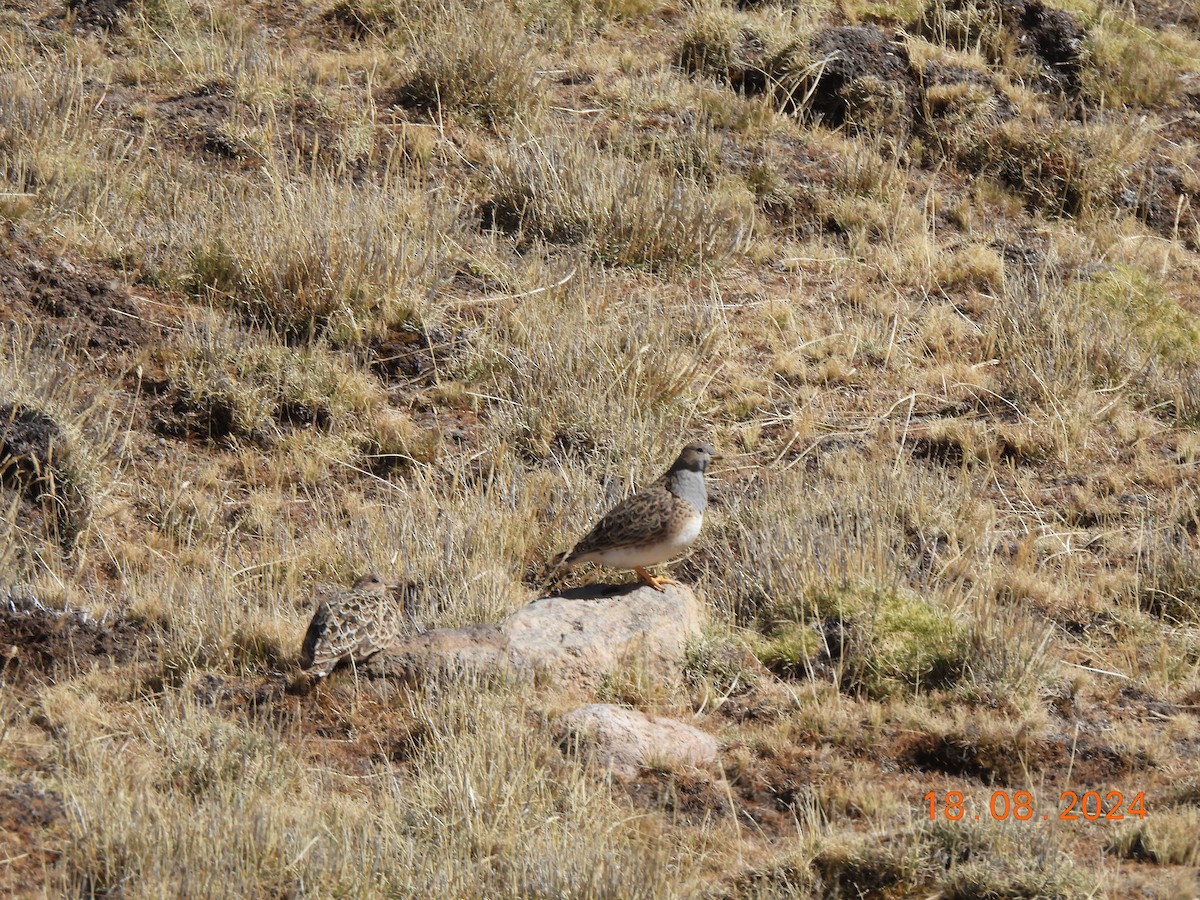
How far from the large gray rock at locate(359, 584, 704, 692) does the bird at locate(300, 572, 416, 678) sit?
0.09m

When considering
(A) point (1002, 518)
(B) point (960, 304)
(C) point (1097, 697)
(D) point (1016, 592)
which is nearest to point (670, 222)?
(B) point (960, 304)

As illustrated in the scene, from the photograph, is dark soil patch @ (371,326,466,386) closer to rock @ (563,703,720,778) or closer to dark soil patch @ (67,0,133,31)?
rock @ (563,703,720,778)

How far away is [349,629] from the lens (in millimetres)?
6289

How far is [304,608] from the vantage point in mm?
7285

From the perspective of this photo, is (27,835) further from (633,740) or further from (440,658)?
(633,740)

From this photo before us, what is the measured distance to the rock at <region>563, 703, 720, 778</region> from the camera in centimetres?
602

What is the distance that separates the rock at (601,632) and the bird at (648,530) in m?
0.17

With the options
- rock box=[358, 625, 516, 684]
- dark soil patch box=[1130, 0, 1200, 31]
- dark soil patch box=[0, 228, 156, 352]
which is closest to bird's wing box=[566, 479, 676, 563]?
rock box=[358, 625, 516, 684]

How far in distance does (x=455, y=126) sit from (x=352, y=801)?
763 cm

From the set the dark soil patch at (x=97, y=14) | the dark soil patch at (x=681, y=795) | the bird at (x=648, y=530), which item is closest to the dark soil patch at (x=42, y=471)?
the bird at (x=648, y=530)

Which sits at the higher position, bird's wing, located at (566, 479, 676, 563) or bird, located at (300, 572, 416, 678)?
bird's wing, located at (566, 479, 676, 563)

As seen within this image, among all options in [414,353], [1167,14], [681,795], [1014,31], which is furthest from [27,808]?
[1167,14]

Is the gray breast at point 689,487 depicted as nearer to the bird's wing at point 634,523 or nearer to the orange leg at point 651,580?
the bird's wing at point 634,523

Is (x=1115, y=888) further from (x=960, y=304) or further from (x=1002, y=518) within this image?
(x=960, y=304)
